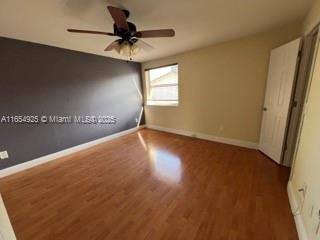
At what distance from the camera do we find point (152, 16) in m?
1.98

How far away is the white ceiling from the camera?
167 centimetres

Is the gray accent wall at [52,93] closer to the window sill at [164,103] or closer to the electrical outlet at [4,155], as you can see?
the electrical outlet at [4,155]

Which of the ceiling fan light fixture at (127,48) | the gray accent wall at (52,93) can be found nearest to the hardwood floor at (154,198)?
the gray accent wall at (52,93)

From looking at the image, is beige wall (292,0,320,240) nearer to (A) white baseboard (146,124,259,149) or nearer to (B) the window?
(A) white baseboard (146,124,259,149)

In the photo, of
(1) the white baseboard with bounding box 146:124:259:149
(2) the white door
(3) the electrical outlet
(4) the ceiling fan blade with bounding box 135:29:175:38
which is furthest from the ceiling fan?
(1) the white baseboard with bounding box 146:124:259:149

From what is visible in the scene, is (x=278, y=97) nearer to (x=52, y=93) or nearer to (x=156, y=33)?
(x=156, y=33)

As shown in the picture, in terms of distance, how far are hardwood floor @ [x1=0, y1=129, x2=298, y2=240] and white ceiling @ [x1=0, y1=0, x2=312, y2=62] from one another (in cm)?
226

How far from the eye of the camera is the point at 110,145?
12.5 feet

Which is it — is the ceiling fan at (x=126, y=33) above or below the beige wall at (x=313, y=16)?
below

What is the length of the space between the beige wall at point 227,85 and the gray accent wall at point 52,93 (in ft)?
5.88

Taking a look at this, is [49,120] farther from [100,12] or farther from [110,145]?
[100,12]

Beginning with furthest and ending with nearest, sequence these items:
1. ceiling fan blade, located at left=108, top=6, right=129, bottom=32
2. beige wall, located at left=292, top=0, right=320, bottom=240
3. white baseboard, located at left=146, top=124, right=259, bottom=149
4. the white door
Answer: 1. white baseboard, located at left=146, top=124, right=259, bottom=149
2. the white door
3. ceiling fan blade, located at left=108, top=6, right=129, bottom=32
4. beige wall, located at left=292, top=0, right=320, bottom=240

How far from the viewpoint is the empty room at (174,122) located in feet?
5.04

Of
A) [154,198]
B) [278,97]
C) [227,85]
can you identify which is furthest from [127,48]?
[278,97]
